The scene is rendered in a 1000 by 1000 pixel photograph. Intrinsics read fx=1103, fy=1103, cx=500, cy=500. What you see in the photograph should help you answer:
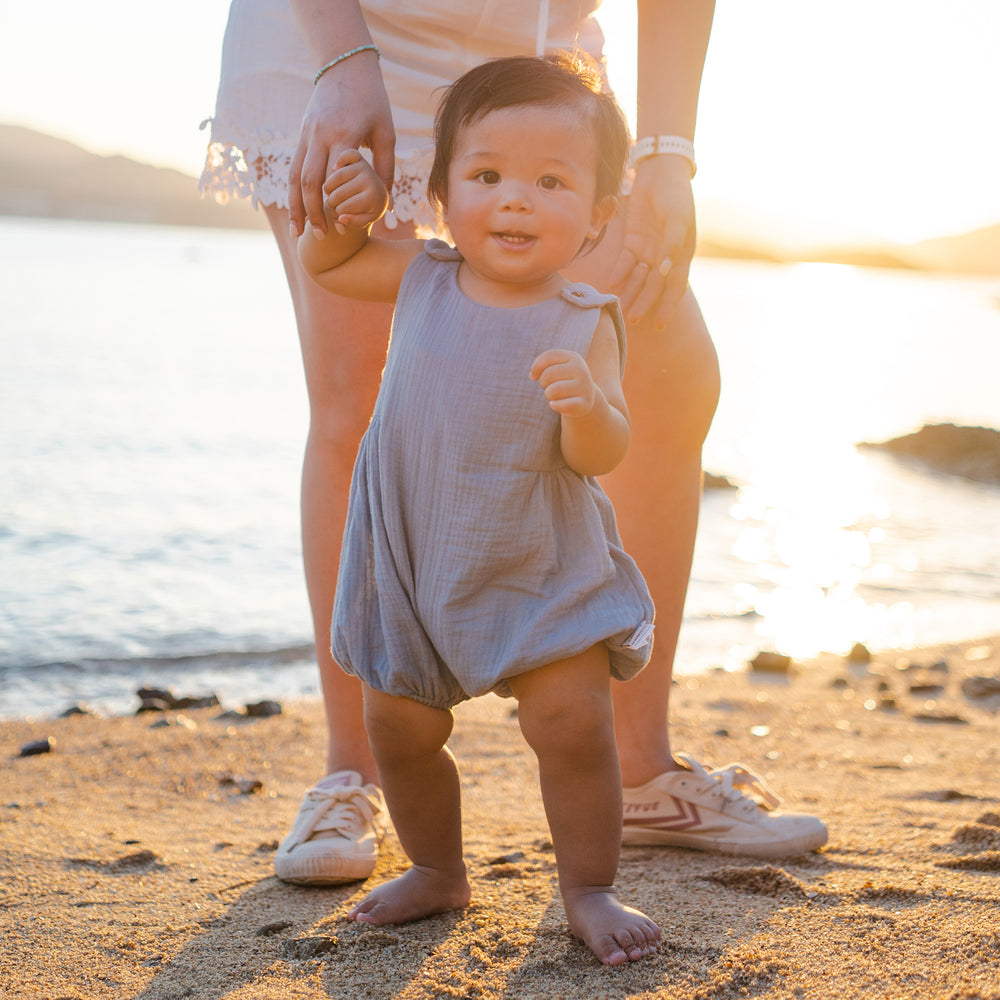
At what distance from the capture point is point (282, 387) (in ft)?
52.9

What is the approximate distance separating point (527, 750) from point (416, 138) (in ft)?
6.74

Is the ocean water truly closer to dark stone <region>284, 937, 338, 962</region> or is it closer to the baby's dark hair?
dark stone <region>284, 937, 338, 962</region>

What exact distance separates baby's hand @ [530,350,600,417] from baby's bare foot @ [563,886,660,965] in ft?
2.77

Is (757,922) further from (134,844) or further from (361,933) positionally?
(134,844)

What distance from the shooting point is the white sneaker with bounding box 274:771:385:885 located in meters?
2.26

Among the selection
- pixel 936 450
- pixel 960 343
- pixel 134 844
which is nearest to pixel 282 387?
pixel 936 450

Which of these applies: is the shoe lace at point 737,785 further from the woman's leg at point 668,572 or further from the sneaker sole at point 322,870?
the sneaker sole at point 322,870

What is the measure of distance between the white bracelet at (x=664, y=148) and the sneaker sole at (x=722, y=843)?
1.45 meters

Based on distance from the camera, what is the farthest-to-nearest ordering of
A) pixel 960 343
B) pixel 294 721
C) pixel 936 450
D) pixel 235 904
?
pixel 960 343 < pixel 936 450 < pixel 294 721 < pixel 235 904

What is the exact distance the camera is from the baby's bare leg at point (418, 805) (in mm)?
1906

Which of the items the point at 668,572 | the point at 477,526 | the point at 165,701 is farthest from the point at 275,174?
the point at 165,701

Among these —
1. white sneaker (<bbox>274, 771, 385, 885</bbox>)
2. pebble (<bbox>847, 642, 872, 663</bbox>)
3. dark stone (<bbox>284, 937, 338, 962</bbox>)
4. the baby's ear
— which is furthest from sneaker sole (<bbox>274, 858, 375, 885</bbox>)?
A: pebble (<bbox>847, 642, 872, 663</bbox>)

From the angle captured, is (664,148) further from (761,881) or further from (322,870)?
(322,870)

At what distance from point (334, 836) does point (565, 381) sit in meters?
1.22
